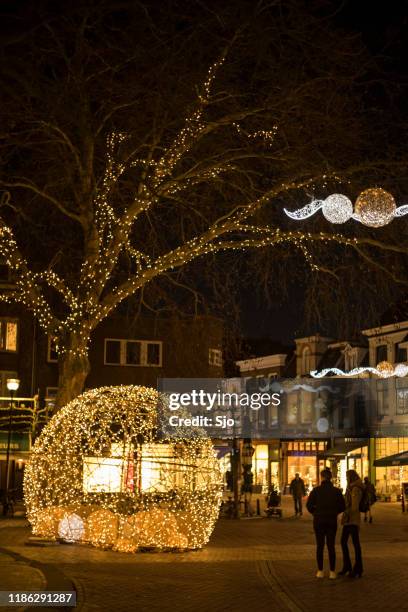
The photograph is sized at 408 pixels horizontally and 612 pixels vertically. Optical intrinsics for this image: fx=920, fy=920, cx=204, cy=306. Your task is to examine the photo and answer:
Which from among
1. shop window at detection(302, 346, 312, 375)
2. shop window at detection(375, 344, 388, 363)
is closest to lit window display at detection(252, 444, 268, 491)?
shop window at detection(302, 346, 312, 375)

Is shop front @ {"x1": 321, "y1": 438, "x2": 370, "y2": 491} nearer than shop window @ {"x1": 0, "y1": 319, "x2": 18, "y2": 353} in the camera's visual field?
No

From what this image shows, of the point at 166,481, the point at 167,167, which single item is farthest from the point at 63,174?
the point at 166,481

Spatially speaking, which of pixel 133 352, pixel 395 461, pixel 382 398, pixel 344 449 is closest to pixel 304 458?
pixel 344 449

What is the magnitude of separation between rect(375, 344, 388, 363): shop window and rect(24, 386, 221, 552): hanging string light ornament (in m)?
36.4

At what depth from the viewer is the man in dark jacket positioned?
44.5 feet

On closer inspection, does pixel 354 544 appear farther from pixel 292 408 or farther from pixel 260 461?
pixel 260 461

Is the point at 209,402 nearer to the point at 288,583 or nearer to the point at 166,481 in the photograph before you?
the point at 166,481

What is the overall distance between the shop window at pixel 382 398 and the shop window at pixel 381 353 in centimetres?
132

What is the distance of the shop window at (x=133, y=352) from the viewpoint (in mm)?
49500

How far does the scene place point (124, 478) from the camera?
55.8 ft

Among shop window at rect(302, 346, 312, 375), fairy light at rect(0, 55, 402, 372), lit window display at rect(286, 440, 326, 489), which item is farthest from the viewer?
shop window at rect(302, 346, 312, 375)

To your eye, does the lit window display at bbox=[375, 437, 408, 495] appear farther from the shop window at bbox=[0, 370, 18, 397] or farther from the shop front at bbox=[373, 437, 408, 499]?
the shop window at bbox=[0, 370, 18, 397]

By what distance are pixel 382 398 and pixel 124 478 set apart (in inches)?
1494

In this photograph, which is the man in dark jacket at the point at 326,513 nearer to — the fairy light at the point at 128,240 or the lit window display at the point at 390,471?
the fairy light at the point at 128,240
